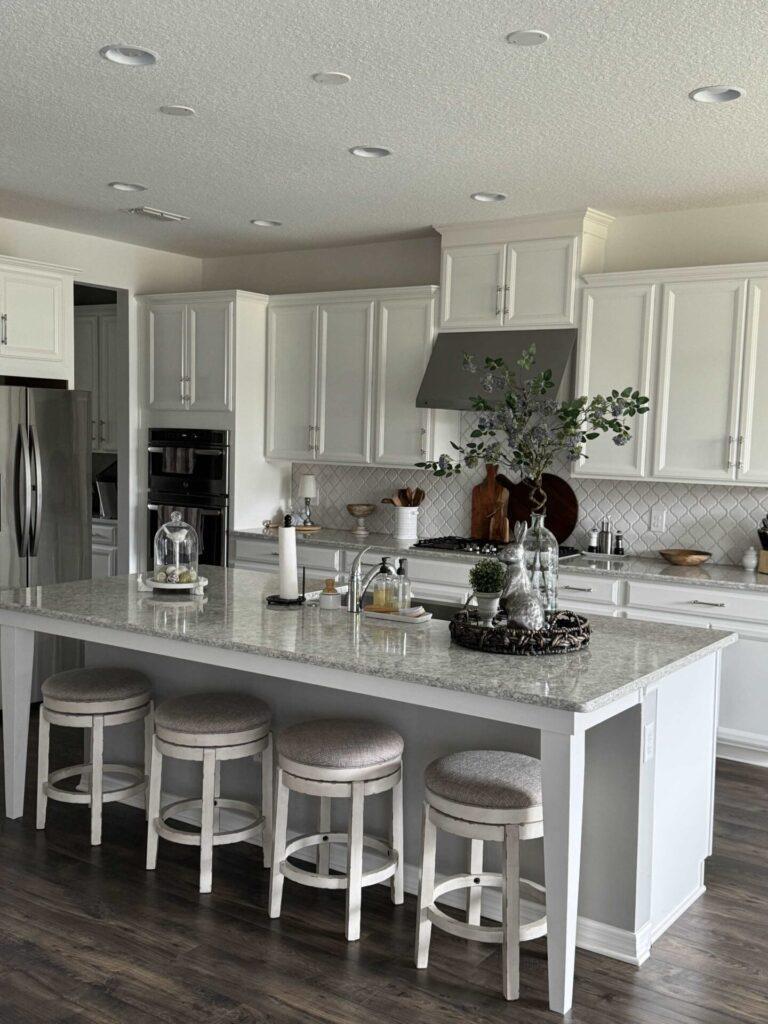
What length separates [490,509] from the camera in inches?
237

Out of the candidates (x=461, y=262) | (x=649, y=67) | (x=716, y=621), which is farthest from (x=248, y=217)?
(x=716, y=621)

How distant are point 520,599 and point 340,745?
702 millimetres

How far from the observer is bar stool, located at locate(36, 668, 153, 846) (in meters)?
3.63

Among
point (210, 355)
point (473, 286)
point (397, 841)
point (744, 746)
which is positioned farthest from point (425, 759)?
point (210, 355)

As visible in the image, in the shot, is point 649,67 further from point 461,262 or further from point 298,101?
point 461,262

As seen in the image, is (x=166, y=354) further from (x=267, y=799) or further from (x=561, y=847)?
(x=561, y=847)

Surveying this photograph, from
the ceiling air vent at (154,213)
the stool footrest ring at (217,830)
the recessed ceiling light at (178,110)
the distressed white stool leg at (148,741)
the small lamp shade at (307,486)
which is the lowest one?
the stool footrest ring at (217,830)

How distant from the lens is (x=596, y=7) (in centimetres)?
276

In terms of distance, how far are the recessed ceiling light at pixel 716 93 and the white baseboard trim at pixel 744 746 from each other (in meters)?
2.83

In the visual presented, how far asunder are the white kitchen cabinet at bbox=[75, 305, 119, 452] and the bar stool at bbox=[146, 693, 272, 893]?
4.14 metres

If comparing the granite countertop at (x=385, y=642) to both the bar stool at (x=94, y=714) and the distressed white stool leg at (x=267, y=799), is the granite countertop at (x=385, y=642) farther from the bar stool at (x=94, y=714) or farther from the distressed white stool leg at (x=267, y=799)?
the distressed white stool leg at (x=267, y=799)

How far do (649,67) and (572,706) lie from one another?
207 centimetres

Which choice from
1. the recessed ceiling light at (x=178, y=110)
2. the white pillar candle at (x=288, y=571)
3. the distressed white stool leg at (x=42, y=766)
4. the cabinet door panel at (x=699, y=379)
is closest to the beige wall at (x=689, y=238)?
the cabinet door panel at (x=699, y=379)

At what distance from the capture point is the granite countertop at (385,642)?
2.63 m
